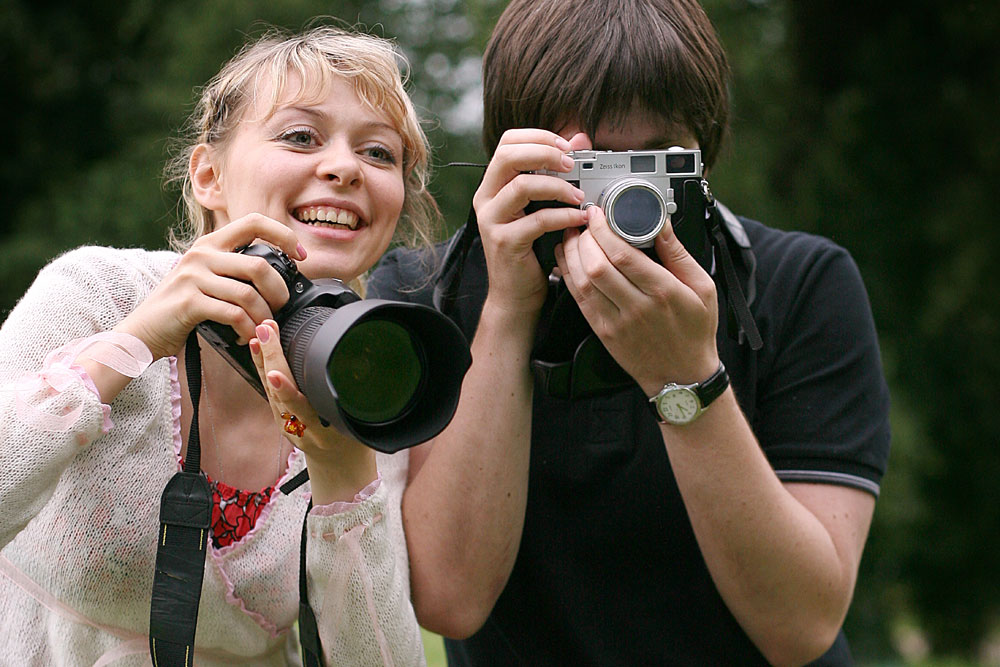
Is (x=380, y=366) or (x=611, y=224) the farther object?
(x=611, y=224)

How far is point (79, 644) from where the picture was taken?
1332mm

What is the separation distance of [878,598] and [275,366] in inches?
236

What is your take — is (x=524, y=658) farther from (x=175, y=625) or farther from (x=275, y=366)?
(x=275, y=366)

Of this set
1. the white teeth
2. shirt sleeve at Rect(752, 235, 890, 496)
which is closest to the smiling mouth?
Result: the white teeth

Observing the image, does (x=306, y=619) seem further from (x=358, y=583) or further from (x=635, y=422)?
(x=635, y=422)

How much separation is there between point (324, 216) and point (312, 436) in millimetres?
370

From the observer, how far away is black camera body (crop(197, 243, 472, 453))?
3.72ft

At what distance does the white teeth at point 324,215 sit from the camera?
1.45 m

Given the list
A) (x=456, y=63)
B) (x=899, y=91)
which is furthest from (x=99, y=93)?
(x=899, y=91)

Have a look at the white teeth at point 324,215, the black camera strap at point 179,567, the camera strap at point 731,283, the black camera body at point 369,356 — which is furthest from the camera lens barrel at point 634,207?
the black camera strap at point 179,567

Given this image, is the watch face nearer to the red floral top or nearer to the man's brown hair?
the man's brown hair

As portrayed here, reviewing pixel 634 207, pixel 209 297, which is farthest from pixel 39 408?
pixel 634 207

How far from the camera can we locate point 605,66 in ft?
4.68

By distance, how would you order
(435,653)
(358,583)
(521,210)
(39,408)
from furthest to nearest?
(435,653) < (521,210) < (358,583) < (39,408)
